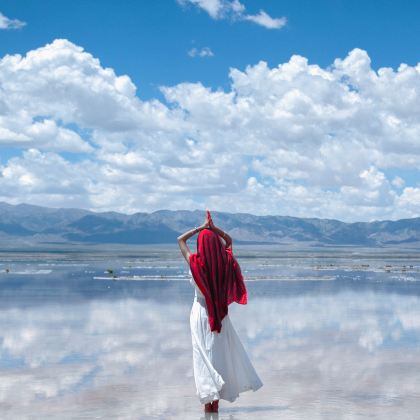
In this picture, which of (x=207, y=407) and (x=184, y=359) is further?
(x=184, y=359)

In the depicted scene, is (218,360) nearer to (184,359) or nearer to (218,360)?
(218,360)

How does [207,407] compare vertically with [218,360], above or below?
below

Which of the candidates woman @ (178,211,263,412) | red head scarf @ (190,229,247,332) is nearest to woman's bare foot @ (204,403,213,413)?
woman @ (178,211,263,412)

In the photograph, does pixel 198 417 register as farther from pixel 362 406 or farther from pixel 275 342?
pixel 275 342

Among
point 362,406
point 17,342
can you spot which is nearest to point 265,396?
point 362,406

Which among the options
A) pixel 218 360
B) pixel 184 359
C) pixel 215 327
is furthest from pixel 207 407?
pixel 184 359

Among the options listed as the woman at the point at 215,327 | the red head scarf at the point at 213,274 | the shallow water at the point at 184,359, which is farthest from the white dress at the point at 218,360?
the shallow water at the point at 184,359

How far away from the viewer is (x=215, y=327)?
863 centimetres

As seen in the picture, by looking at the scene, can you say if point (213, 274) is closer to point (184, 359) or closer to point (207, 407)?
point (207, 407)

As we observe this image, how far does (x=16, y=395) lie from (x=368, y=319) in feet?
34.6

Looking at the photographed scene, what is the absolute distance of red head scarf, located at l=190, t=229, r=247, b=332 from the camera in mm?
8648

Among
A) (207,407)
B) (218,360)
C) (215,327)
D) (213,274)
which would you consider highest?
(213,274)

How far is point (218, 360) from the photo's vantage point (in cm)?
867

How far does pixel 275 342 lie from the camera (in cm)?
1400
